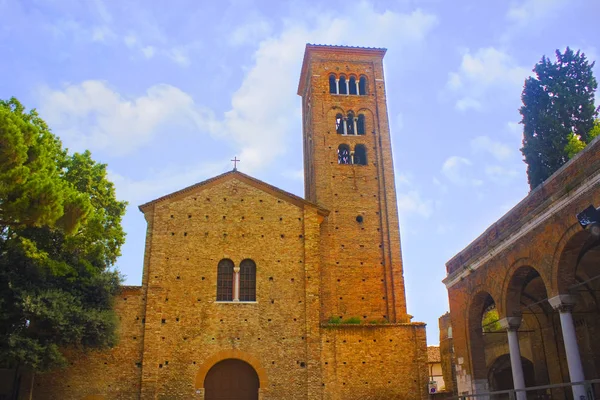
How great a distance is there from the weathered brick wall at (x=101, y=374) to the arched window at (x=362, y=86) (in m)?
15.4

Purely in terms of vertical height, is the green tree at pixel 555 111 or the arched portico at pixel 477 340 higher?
the green tree at pixel 555 111

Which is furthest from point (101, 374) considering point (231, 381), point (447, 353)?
point (447, 353)

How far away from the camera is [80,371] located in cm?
1881

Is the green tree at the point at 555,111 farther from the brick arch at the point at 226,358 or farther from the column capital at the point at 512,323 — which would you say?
the brick arch at the point at 226,358

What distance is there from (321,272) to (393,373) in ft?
17.1

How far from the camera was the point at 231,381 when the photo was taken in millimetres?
19422

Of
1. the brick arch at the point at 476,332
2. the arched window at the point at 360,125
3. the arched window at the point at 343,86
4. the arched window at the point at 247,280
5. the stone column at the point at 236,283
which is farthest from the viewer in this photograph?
the arched window at the point at 343,86

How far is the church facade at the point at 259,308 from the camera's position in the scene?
62.8 ft

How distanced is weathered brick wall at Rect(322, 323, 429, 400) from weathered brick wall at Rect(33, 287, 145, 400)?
21.0 ft

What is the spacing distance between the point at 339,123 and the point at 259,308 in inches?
426

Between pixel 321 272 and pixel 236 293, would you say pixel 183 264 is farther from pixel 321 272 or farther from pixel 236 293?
pixel 321 272

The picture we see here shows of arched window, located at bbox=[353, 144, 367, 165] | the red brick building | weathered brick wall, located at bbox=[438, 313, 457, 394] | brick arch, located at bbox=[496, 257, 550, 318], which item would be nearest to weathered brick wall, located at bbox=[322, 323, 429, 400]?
the red brick building

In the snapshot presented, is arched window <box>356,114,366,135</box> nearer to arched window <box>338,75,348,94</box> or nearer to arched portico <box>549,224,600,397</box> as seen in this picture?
arched window <box>338,75,348,94</box>

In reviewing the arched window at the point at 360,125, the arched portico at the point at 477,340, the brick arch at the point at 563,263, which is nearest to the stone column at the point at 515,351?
the arched portico at the point at 477,340
